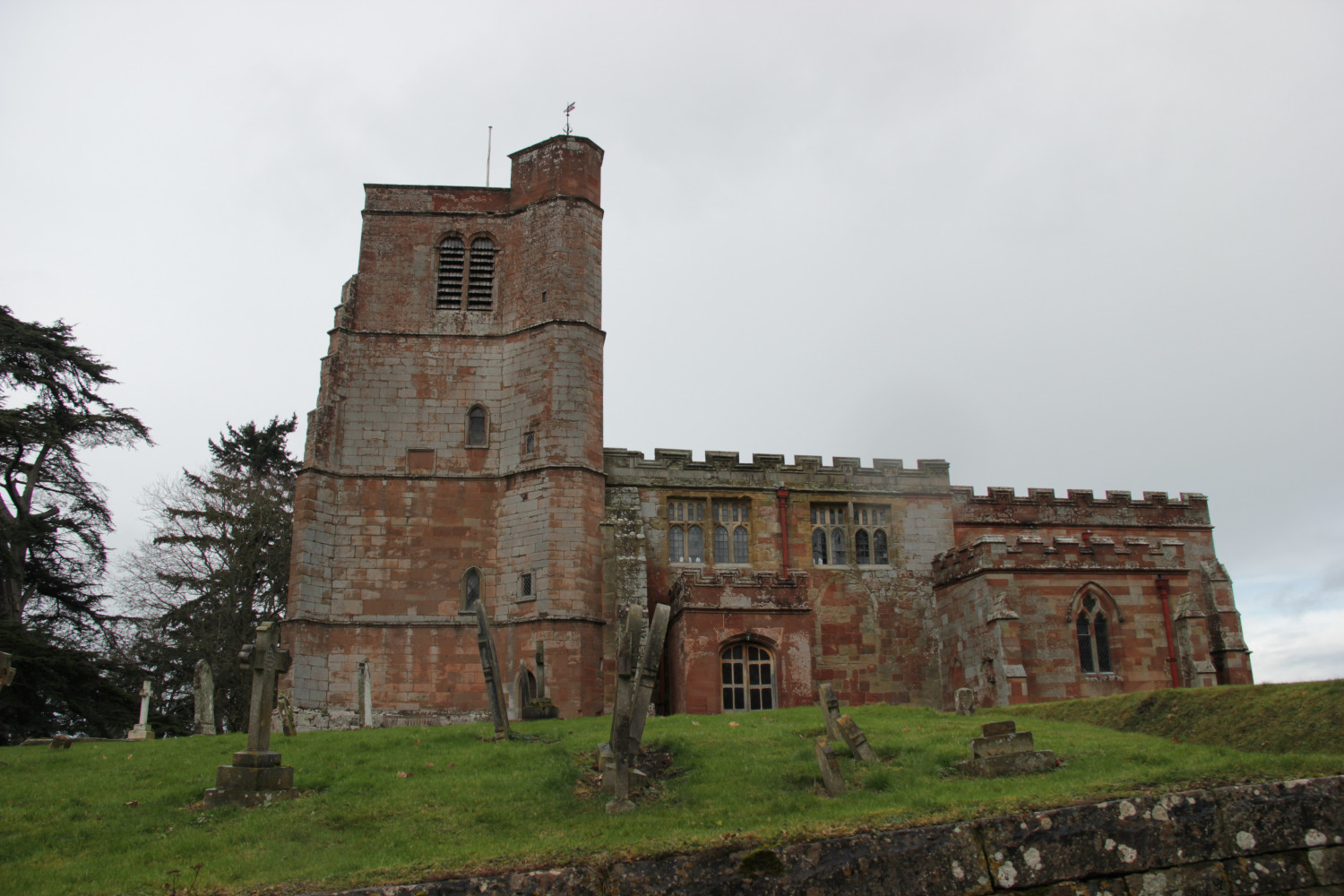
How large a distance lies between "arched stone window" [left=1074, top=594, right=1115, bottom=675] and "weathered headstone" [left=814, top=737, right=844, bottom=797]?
12.9m

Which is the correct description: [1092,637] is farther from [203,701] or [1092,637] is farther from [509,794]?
[203,701]

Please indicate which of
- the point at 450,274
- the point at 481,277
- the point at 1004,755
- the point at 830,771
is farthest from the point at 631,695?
the point at 450,274

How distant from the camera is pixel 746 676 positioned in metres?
20.8

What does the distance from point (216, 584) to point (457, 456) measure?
458 inches

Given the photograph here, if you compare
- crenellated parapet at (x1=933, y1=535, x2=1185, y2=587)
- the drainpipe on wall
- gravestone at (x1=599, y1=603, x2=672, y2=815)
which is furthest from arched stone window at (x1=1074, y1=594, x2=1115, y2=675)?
gravestone at (x1=599, y1=603, x2=672, y2=815)

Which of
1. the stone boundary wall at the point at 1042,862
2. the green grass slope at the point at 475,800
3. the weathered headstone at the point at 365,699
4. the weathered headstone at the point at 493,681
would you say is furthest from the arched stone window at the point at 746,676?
the stone boundary wall at the point at 1042,862

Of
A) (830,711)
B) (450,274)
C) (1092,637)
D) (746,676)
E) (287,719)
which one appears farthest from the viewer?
(450,274)

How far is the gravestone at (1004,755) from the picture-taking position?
33.6ft

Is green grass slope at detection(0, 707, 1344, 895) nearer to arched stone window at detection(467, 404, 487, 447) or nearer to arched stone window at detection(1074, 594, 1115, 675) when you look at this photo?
arched stone window at detection(1074, 594, 1115, 675)

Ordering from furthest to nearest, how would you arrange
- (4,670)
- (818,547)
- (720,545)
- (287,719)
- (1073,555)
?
(818,547)
(720,545)
(1073,555)
(287,719)
(4,670)

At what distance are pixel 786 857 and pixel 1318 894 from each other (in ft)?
10.7

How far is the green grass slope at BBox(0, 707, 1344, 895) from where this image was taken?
7359 millimetres

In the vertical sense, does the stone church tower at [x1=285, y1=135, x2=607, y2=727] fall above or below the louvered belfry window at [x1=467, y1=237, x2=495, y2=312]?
below

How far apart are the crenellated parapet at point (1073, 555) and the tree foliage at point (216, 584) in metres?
20.6
